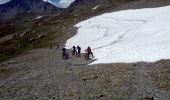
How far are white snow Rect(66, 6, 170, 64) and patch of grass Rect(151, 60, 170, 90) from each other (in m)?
4.11

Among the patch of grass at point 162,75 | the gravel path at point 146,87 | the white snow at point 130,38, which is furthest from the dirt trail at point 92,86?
the white snow at point 130,38

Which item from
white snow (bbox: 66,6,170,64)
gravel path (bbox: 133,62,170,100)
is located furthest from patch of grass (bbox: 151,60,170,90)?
white snow (bbox: 66,6,170,64)

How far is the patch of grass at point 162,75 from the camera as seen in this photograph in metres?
30.7

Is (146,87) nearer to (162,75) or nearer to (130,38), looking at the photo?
(162,75)

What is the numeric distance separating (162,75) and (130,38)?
113 feet

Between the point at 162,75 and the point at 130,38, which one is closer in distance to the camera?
the point at 162,75

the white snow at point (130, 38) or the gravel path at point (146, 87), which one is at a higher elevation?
the white snow at point (130, 38)

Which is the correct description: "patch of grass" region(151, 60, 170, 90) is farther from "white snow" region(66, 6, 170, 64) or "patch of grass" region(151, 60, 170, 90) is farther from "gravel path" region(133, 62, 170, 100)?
"white snow" region(66, 6, 170, 64)

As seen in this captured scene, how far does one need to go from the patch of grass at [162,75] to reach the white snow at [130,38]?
4109mm

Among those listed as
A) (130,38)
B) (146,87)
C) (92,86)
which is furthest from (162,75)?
(130,38)

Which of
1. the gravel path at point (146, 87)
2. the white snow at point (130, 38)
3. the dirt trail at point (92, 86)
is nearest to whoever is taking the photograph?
the gravel path at point (146, 87)

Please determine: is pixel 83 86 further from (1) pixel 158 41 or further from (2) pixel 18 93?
(1) pixel 158 41

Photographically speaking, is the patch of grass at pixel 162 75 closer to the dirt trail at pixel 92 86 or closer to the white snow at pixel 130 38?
the dirt trail at pixel 92 86

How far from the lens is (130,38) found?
6819cm
